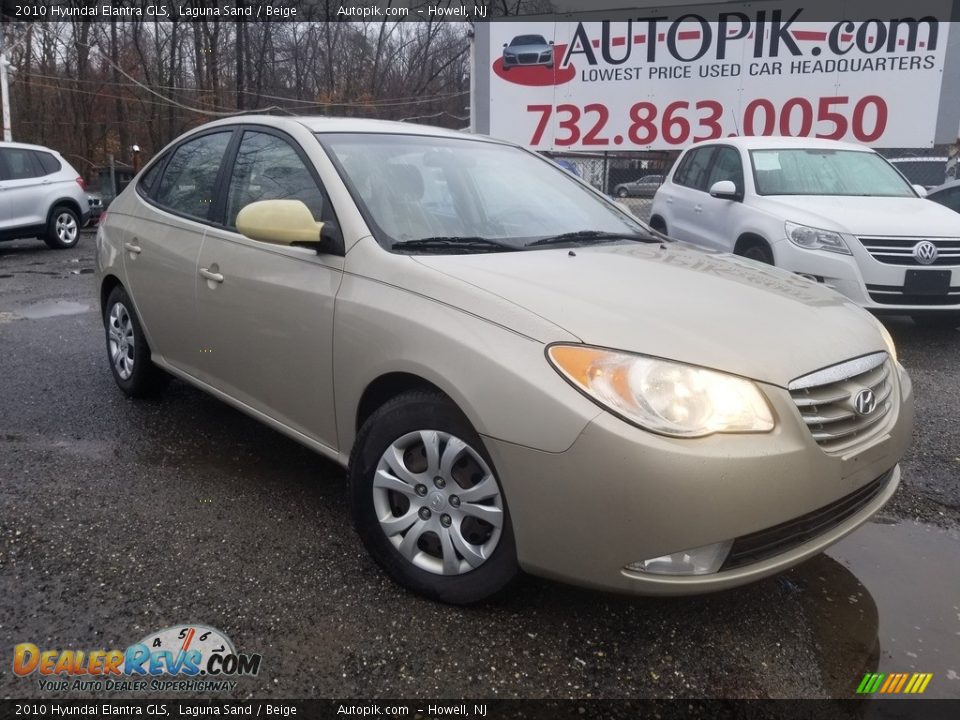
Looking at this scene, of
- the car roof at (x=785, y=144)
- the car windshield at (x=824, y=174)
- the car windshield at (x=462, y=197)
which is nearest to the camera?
the car windshield at (x=462, y=197)

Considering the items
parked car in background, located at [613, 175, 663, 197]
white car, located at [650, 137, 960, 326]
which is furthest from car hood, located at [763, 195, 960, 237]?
parked car in background, located at [613, 175, 663, 197]

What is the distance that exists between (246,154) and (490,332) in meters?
1.88

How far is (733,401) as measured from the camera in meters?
2.03

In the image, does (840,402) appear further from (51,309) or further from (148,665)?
(51,309)

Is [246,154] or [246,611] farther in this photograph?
[246,154]

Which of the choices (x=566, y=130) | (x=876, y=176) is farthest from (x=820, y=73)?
(x=876, y=176)

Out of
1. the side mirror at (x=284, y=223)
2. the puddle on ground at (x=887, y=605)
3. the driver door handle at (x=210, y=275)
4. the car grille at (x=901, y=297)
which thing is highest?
the side mirror at (x=284, y=223)

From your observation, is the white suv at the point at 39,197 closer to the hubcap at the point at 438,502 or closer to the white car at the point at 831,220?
the white car at the point at 831,220

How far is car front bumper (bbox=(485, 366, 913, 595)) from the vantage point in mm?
1936

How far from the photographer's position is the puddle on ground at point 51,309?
692 centimetres

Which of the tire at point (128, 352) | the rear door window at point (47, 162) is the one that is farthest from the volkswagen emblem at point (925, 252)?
the rear door window at point (47, 162)

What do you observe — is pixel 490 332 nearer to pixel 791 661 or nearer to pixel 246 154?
pixel 791 661

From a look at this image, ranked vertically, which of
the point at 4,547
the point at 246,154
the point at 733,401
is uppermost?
the point at 246,154

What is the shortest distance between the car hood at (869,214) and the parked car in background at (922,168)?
940 centimetres
